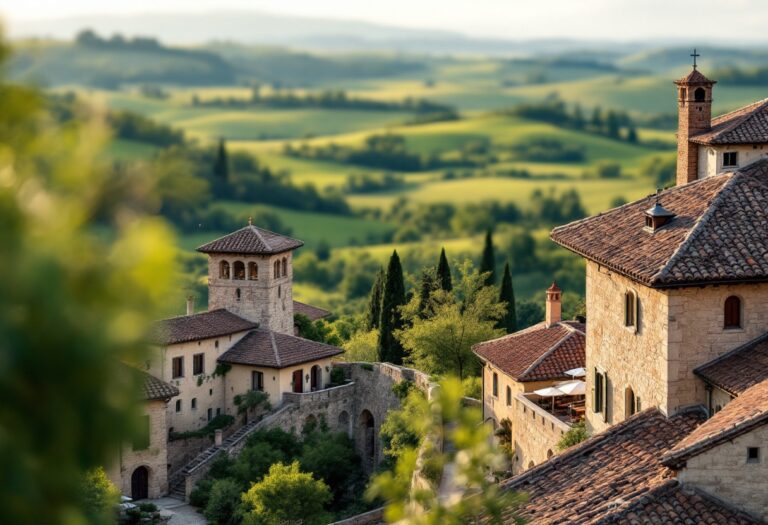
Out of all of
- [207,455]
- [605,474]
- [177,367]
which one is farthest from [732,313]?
[177,367]

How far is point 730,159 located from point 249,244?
31.4 meters

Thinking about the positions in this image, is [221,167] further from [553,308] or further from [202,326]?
[553,308]

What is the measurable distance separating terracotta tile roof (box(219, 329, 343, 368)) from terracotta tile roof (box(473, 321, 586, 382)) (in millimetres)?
13949

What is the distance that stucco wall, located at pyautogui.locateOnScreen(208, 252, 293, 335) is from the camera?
63469mm

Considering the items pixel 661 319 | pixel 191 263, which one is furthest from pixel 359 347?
pixel 191 263

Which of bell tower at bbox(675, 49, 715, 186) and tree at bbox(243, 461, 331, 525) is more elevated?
bell tower at bbox(675, 49, 715, 186)

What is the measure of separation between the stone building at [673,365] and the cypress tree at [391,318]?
29.3 metres

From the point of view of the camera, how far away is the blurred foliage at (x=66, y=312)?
774 cm

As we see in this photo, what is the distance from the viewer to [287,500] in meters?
48.6

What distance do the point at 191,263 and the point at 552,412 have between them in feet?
257

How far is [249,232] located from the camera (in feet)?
212

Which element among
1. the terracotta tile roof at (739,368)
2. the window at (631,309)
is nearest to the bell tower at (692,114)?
the window at (631,309)

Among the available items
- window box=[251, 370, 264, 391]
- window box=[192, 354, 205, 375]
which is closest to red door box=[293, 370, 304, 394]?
window box=[251, 370, 264, 391]

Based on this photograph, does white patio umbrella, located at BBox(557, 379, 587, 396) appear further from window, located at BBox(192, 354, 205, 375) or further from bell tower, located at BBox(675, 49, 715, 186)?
window, located at BBox(192, 354, 205, 375)
